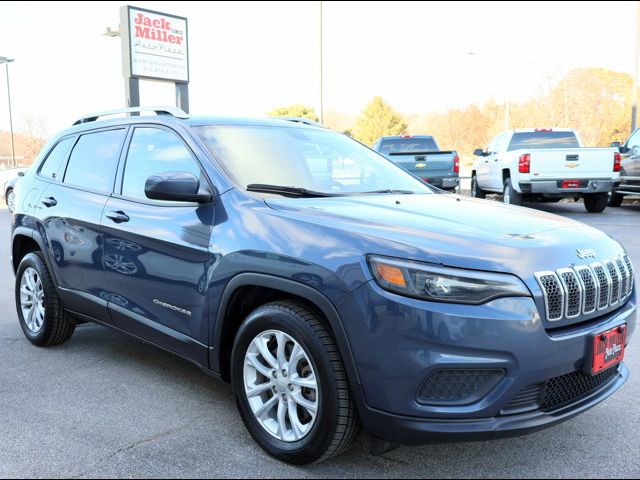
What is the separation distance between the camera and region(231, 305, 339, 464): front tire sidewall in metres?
2.70

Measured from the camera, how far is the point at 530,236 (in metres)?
2.83

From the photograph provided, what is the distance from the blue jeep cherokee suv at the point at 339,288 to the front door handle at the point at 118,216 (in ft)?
0.04

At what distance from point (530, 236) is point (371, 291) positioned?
811 millimetres

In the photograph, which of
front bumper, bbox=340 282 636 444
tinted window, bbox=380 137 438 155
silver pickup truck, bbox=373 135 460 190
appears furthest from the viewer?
tinted window, bbox=380 137 438 155

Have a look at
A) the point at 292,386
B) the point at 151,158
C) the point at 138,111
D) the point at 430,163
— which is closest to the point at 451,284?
the point at 292,386

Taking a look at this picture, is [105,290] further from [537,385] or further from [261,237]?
[537,385]

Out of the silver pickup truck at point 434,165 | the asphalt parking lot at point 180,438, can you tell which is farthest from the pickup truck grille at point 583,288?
the silver pickup truck at point 434,165

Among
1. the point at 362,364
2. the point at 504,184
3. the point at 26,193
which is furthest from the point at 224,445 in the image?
the point at 504,184

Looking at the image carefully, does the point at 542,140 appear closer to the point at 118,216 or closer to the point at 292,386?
the point at 118,216

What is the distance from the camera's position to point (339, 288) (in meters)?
2.63

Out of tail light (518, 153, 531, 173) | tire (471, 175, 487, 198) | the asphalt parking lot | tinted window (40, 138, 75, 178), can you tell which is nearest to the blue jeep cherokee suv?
the asphalt parking lot

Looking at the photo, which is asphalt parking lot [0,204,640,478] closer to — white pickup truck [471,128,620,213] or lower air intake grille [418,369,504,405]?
lower air intake grille [418,369,504,405]

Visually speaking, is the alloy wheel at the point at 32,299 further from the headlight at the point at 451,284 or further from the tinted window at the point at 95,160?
the headlight at the point at 451,284

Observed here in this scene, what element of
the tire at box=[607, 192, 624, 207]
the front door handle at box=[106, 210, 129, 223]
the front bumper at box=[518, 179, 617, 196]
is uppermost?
the front door handle at box=[106, 210, 129, 223]
